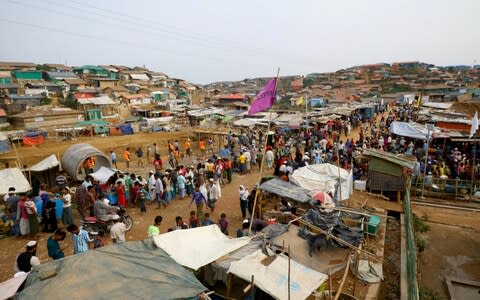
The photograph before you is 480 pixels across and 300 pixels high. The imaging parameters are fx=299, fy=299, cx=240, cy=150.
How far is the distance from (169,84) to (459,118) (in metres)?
65.0

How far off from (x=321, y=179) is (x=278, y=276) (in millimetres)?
6331

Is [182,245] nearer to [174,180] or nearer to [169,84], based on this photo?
[174,180]

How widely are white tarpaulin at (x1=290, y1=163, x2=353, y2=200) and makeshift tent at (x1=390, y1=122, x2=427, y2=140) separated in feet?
27.4

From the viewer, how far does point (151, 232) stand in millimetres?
7414

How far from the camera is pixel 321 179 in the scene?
11.0m

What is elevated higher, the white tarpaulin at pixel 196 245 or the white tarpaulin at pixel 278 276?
the white tarpaulin at pixel 196 245

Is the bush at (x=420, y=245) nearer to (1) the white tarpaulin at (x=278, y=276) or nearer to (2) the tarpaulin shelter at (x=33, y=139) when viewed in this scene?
(1) the white tarpaulin at (x=278, y=276)

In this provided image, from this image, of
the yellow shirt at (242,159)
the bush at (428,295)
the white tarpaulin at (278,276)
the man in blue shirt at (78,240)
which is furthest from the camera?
the yellow shirt at (242,159)

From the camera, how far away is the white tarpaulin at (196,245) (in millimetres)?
5695

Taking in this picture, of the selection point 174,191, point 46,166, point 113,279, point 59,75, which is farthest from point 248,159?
point 59,75

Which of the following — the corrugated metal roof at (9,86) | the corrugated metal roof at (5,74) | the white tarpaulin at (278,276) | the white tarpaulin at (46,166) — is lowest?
the white tarpaulin at (278,276)

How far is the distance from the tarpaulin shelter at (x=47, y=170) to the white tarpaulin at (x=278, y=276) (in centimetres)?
1222

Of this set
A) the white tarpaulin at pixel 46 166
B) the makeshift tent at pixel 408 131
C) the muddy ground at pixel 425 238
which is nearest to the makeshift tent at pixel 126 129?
the white tarpaulin at pixel 46 166

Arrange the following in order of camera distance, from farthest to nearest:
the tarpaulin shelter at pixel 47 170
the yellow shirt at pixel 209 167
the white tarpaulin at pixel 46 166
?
the yellow shirt at pixel 209 167
the tarpaulin shelter at pixel 47 170
the white tarpaulin at pixel 46 166
